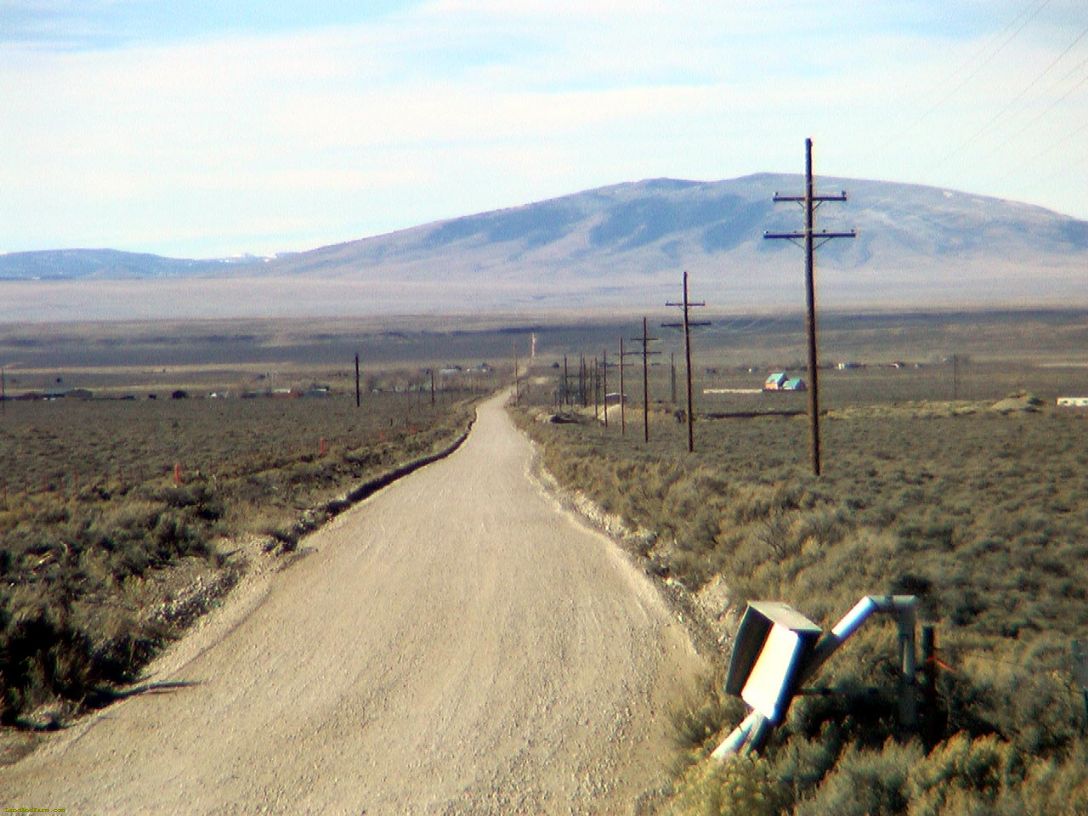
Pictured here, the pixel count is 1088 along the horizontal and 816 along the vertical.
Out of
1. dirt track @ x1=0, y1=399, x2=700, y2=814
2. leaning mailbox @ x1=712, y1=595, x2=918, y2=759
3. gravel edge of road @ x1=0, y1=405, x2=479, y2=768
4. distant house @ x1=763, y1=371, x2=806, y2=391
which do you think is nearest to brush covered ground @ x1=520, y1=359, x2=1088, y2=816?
leaning mailbox @ x1=712, y1=595, x2=918, y2=759

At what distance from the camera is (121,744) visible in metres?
8.15

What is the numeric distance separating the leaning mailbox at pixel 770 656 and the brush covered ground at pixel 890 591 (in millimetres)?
300

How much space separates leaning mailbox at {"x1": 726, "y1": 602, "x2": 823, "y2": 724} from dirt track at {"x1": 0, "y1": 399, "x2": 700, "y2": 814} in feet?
3.18

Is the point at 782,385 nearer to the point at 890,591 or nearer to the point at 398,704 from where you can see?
the point at 890,591

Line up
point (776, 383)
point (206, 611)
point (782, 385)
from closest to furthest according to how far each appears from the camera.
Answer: point (206, 611), point (776, 383), point (782, 385)

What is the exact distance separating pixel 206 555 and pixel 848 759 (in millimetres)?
11813

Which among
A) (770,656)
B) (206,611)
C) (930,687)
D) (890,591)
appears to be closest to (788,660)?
(770,656)

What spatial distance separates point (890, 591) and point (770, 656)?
3361mm

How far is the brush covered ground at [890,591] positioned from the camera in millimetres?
5684

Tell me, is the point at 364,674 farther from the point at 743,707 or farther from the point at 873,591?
the point at 873,591

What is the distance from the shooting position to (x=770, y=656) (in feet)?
22.7

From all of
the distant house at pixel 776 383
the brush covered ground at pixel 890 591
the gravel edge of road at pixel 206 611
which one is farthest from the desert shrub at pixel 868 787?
the distant house at pixel 776 383

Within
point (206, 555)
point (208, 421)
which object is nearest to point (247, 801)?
point (206, 555)

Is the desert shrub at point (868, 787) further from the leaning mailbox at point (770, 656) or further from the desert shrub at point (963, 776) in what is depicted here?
the leaning mailbox at point (770, 656)
